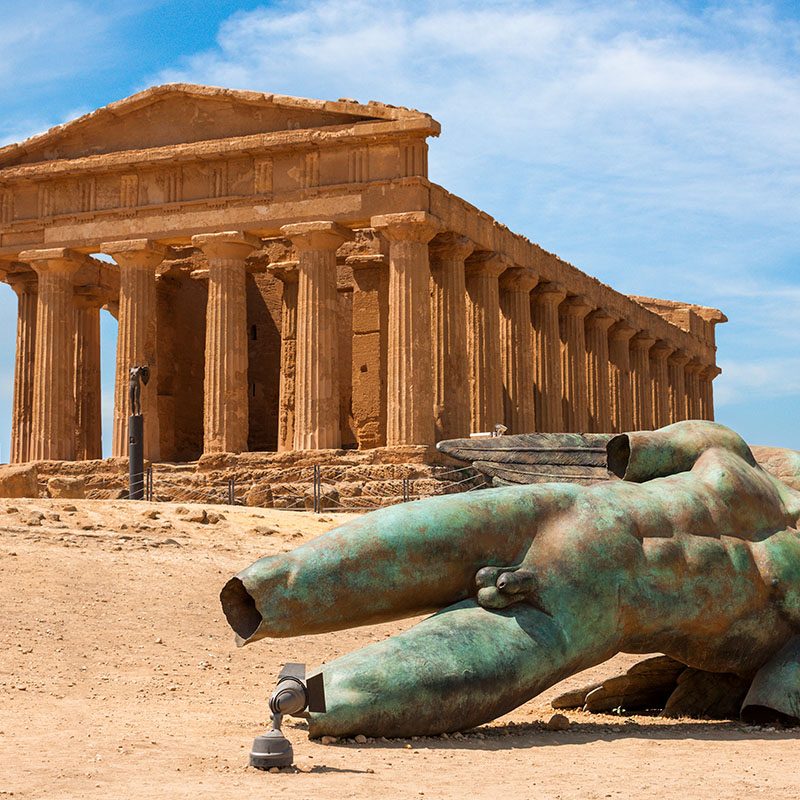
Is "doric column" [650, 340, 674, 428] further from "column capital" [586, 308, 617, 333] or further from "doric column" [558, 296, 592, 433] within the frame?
"doric column" [558, 296, 592, 433]

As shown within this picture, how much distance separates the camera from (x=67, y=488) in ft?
93.4

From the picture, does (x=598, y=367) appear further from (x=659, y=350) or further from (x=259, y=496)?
(x=259, y=496)

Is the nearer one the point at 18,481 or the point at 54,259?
the point at 18,481

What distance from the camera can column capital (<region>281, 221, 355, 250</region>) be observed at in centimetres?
2822

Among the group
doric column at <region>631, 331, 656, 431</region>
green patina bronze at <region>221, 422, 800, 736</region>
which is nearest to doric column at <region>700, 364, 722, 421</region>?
doric column at <region>631, 331, 656, 431</region>

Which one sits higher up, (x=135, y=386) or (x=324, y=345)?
(x=324, y=345)

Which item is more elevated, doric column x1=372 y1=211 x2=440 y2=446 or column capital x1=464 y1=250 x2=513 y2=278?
column capital x1=464 y1=250 x2=513 y2=278

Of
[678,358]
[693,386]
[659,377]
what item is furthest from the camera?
[693,386]

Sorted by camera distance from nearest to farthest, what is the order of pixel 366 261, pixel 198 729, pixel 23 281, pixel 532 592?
1. pixel 532 592
2. pixel 198 729
3. pixel 366 261
4. pixel 23 281

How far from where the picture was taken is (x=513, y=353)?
1288 inches

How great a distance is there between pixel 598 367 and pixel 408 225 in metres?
13.1

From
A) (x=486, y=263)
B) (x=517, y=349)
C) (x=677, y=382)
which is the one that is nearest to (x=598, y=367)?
(x=517, y=349)

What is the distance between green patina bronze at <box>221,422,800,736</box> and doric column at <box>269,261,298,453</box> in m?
23.7

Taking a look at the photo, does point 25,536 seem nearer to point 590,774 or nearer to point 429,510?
point 429,510
